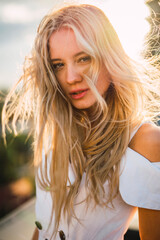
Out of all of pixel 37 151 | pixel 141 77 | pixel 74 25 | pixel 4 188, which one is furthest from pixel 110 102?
pixel 4 188

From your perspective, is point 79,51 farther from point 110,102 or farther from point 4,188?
point 4,188

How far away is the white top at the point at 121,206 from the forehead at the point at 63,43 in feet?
2.32

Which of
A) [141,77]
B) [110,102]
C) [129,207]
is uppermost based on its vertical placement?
[141,77]

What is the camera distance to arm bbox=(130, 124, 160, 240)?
1162mm

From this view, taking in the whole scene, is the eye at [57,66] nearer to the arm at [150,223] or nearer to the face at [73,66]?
the face at [73,66]

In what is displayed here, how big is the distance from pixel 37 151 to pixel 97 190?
634mm

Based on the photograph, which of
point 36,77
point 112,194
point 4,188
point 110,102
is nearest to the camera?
point 112,194

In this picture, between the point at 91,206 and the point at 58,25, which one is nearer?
the point at 91,206

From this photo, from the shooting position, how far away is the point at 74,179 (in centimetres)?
143

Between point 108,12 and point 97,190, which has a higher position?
point 108,12

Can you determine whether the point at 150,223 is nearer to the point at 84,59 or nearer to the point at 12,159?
the point at 84,59

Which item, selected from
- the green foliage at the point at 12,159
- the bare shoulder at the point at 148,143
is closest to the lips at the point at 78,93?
the bare shoulder at the point at 148,143

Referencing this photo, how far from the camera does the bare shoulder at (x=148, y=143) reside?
1.16 m

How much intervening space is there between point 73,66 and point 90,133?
51 centimetres
